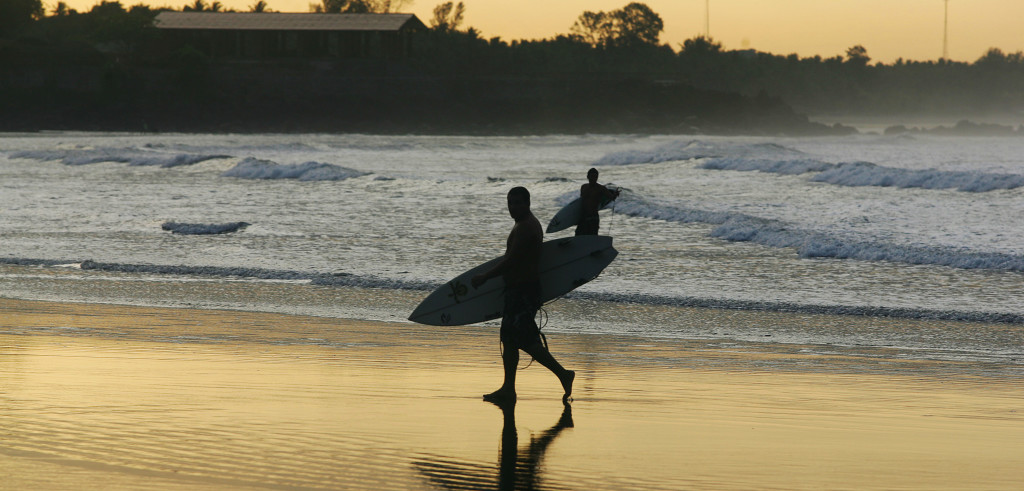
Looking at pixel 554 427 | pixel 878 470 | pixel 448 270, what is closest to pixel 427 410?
pixel 554 427

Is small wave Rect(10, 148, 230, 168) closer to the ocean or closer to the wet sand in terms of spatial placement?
the ocean

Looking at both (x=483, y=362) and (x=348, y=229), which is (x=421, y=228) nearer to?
(x=348, y=229)

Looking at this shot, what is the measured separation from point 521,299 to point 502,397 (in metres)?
0.55

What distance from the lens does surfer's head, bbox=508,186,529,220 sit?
247 inches

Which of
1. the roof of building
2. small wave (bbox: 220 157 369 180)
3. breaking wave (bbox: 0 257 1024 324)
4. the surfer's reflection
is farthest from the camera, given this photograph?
the roof of building

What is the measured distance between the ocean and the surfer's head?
38.6 inches

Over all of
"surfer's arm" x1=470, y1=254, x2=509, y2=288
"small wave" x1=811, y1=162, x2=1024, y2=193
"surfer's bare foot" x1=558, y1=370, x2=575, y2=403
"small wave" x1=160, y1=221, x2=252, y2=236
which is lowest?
"small wave" x1=160, y1=221, x2=252, y2=236

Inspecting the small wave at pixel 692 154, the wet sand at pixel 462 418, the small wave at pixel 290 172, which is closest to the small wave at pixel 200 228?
the wet sand at pixel 462 418

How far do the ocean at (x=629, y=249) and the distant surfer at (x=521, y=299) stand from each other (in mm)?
653

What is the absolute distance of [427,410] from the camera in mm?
6055

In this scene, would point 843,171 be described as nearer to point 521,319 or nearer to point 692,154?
point 692,154

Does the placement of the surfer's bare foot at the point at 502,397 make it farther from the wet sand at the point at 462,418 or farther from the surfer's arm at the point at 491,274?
the surfer's arm at the point at 491,274

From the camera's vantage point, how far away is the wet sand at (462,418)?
15.7 ft

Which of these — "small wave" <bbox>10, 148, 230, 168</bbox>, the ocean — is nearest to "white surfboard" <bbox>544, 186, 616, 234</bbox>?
the ocean
